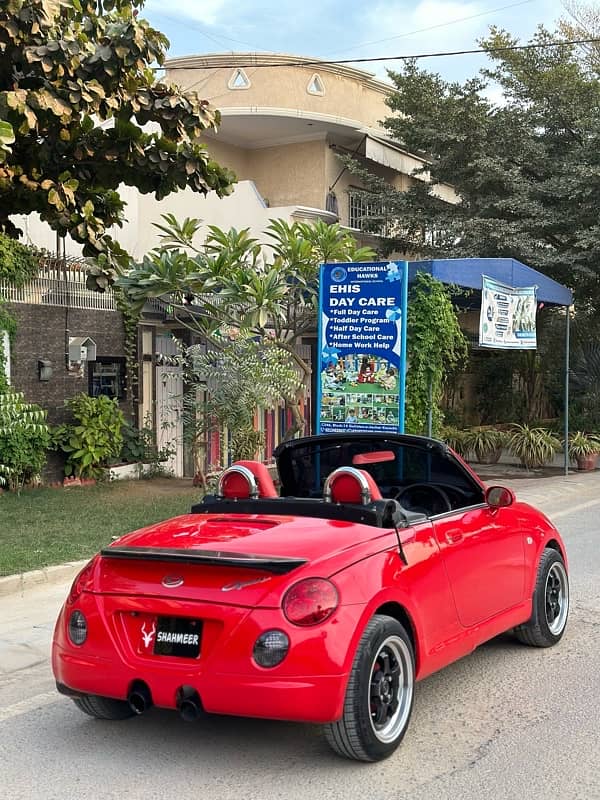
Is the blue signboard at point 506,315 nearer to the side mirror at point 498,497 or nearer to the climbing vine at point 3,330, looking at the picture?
the climbing vine at point 3,330

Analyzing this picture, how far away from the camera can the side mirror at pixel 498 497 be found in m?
5.54

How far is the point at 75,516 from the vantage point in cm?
1094

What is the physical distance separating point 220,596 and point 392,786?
1091mm

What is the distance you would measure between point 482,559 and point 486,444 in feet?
46.0

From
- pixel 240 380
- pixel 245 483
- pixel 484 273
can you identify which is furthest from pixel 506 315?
pixel 245 483

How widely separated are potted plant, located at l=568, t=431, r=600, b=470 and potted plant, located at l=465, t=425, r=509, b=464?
4.37 ft

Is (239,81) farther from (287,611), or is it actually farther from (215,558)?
(287,611)

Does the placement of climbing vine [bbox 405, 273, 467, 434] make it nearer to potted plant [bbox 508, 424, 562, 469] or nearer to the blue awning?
the blue awning

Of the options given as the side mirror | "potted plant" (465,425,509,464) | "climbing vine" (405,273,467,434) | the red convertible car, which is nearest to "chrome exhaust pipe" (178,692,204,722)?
the red convertible car

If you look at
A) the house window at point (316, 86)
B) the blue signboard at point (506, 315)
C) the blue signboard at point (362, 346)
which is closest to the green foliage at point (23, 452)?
the blue signboard at point (362, 346)

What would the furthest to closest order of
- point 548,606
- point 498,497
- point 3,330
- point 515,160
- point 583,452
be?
point 515,160 < point 583,452 < point 3,330 < point 548,606 < point 498,497

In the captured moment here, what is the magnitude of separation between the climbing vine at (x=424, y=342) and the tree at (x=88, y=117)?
12.8 ft

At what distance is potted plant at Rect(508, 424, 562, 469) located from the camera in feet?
59.7

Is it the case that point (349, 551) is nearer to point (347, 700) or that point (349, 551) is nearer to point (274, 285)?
point (347, 700)
